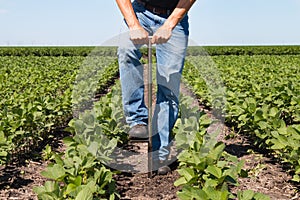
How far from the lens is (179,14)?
12.4ft

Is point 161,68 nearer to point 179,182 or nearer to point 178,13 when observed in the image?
point 178,13

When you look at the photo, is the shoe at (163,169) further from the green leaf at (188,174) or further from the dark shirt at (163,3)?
the dark shirt at (163,3)

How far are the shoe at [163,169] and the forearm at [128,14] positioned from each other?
49.8 inches

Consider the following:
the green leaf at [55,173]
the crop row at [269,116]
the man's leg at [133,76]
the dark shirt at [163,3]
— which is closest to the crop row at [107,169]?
the green leaf at [55,173]

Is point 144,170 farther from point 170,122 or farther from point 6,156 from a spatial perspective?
point 6,156

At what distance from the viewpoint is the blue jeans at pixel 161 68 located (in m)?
3.98

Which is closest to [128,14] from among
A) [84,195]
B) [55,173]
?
[55,173]

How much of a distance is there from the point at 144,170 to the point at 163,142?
1.06ft

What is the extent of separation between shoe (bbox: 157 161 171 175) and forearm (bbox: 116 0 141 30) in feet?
4.15

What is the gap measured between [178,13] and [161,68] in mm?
526

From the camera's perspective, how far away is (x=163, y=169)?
13.0ft

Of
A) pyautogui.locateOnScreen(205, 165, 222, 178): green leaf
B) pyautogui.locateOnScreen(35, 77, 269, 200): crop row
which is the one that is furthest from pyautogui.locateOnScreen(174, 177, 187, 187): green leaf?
pyautogui.locateOnScreen(205, 165, 222, 178): green leaf

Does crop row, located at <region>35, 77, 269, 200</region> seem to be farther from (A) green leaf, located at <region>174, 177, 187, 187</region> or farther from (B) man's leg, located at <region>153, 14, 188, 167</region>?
(B) man's leg, located at <region>153, 14, 188, 167</region>

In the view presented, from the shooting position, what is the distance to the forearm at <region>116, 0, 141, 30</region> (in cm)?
368
